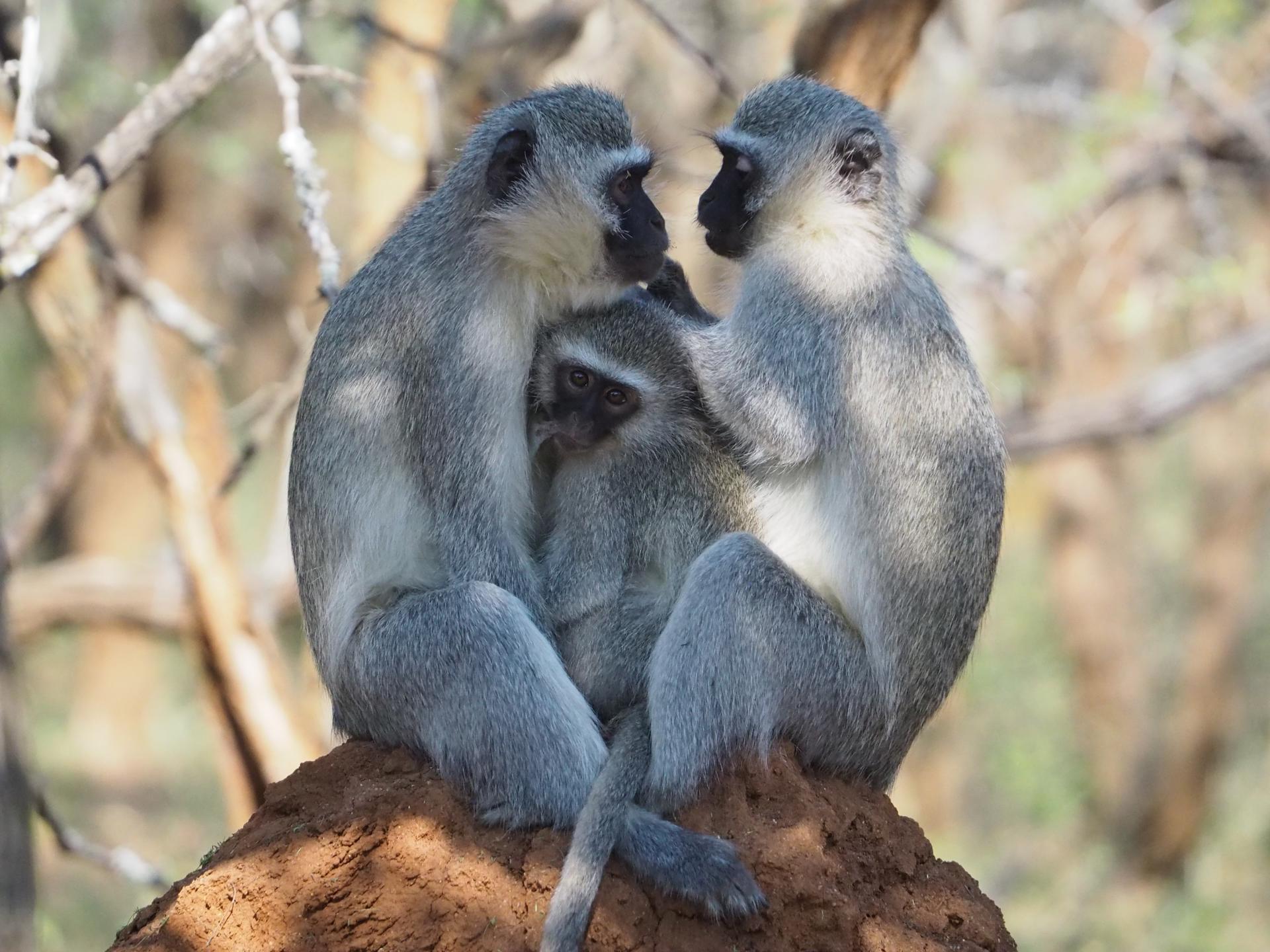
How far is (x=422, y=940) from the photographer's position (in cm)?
369

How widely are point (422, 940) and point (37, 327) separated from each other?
454cm

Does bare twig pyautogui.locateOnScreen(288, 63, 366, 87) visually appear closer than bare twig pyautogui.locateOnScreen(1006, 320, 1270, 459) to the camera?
Yes

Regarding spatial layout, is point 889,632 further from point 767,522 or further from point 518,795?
point 518,795

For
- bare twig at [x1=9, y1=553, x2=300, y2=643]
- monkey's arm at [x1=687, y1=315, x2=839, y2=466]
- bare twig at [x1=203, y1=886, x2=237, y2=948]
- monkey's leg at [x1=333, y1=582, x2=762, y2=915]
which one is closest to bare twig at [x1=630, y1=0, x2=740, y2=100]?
monkey's arm at [x1=687, y1=315, x2=839, y2=466]

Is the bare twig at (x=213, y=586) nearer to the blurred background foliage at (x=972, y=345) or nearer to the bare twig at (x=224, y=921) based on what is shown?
the blurred background foliage at (x=972, y=345)

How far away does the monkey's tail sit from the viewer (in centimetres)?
354

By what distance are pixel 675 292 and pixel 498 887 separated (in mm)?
2055

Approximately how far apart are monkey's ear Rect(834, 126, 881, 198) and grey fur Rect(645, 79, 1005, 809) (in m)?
0.10

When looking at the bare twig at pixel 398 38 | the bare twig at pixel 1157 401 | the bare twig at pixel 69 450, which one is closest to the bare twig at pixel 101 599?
the bare twig at pixel 69 450

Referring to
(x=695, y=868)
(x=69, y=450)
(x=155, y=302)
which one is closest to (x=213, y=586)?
(x=69, y=450)

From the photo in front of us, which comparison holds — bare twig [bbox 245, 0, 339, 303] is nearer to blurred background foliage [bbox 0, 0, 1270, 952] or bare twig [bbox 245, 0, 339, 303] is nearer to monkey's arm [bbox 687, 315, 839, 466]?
blurred background foliage [bbox 0, 0, 1270, 952]

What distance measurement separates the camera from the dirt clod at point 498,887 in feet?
12.2

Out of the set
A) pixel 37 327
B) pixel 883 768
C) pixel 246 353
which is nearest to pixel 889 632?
pixel 883 768

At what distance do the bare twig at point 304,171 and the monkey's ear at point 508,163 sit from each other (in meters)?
0.52
